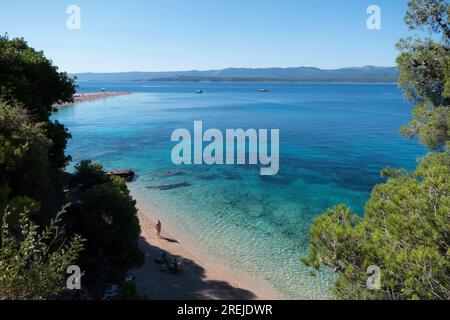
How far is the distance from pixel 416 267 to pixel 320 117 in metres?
95.1

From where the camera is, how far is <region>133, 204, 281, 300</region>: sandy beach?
57.5ft

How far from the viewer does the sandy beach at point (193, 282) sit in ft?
57.5

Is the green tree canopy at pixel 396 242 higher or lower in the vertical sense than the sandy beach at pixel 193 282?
higher

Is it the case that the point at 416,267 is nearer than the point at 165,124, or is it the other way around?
the point at 416,267

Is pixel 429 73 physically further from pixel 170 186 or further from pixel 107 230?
pixel 170 186

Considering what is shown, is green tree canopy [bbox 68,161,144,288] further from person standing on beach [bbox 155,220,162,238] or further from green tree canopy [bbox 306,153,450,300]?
green tree canopy [bbox 306,153,450,300]

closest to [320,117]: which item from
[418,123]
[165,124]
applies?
[165,124]

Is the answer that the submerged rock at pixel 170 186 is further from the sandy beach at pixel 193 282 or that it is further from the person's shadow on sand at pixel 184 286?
the person's shadow on sand at pixel 184 286

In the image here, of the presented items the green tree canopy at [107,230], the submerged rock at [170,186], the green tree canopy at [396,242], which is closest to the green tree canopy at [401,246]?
the green tree canopy at [396,242]

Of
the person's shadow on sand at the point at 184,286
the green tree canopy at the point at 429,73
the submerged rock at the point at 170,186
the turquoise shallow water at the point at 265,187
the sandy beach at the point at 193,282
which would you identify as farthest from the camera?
the submerged rock at the point at 170,186

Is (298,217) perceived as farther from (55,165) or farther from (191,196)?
(55,165)

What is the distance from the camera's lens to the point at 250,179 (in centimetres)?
4009

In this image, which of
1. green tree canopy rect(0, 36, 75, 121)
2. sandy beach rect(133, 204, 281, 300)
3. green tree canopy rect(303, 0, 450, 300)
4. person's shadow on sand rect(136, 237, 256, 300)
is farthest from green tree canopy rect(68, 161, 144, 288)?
green tree canopy rect(303, 0, 450, 300)
